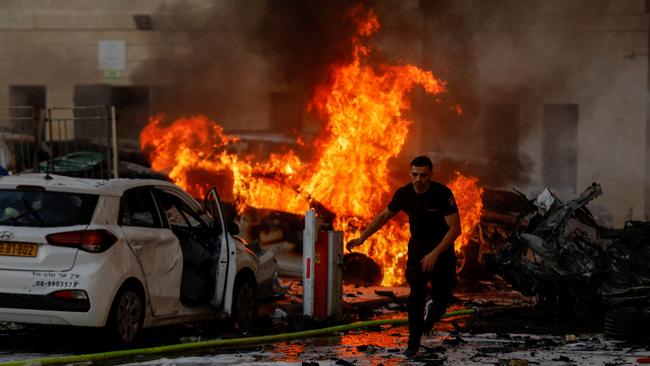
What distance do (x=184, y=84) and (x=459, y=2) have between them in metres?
8.42

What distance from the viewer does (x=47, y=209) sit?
9211mm

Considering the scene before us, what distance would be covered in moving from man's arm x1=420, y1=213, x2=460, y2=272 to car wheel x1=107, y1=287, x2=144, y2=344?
8.24 ft

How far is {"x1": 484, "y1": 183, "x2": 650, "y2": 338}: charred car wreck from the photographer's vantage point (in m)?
11.0

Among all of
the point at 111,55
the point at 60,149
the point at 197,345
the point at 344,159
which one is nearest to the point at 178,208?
the point at 197,345

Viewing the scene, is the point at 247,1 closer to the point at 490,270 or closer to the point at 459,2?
Result: the point at 459,2

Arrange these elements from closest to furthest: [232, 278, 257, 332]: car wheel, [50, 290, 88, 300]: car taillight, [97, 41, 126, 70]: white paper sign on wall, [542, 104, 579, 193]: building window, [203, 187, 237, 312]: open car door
A: [50, 290, 88, 300]: car taillight < [203, 187, 237, 312]: open car door < [232, 278, 257, 332]: car wheel < [542, 104, 579, 193]: building window < [97, 41, 126, 70]: white paper sign on wall

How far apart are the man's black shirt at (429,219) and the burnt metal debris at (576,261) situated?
8.54 ft

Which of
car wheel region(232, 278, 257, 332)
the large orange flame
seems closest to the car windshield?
car wheel region(232, 278, 257, 332)

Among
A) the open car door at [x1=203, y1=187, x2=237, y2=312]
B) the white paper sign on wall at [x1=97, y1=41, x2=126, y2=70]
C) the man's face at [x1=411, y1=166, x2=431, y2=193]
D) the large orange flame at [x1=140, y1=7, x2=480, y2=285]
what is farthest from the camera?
the white paper sign on wall at [x1=97, y1=41, x2=126, y2=70]

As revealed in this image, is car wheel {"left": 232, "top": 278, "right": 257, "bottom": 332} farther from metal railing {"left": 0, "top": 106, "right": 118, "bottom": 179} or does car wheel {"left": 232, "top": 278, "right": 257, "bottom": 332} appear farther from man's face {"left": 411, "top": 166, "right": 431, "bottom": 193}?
metal railing {"left": 0, "top": 106, "right": 118, "bottom": 179}

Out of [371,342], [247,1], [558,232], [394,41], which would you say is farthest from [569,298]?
[247,1]

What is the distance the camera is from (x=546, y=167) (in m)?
27.9

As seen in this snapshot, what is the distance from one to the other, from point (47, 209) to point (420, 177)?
3175mm

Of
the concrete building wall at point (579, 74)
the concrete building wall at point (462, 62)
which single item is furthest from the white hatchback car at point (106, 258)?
the concrete building wall at point (579, 74)
